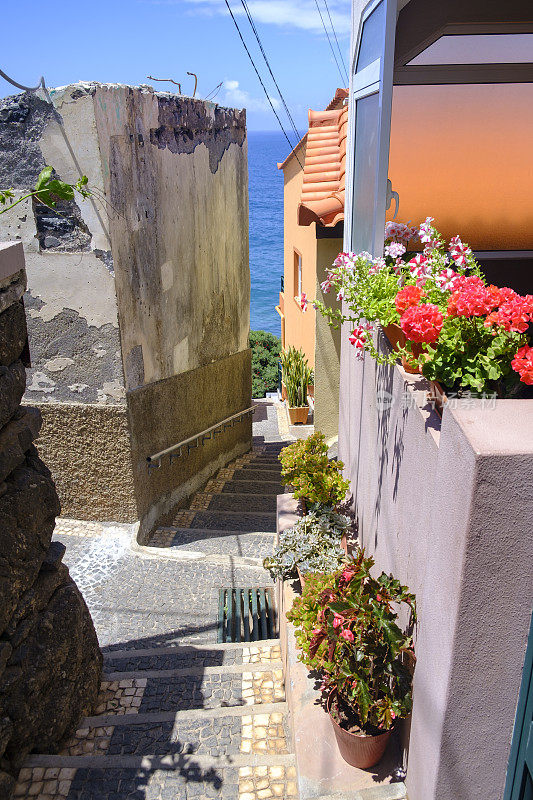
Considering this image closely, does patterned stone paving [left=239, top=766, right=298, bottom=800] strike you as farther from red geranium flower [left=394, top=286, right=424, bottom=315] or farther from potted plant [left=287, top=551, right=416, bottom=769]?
red geranium flower [left=394, top=286, right=424, bottom=315]

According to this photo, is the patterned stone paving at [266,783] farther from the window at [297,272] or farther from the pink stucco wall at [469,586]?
the window at [297,272]

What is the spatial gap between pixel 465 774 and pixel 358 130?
3.66 meters

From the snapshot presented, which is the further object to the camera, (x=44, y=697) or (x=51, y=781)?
(x=44, y=697)

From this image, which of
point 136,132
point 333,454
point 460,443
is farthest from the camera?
point 333,454

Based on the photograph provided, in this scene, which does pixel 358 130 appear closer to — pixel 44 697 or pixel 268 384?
pixel 44 697

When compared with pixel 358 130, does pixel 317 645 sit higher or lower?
lower

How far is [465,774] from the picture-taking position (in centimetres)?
219

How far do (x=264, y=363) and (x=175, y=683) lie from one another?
674 inches

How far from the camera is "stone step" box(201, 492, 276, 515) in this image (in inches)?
299

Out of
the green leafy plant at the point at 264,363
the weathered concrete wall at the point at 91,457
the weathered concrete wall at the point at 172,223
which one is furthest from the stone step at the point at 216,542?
the green leafy plant at the point at 264,363

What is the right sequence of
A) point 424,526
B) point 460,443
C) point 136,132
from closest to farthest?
1. point 460,443
2. point 424,526
3. point 136,132

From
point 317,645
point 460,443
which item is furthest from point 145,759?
point 460,443

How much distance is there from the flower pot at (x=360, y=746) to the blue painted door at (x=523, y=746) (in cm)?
67

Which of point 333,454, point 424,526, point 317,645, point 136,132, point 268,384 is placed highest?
point 136,132
